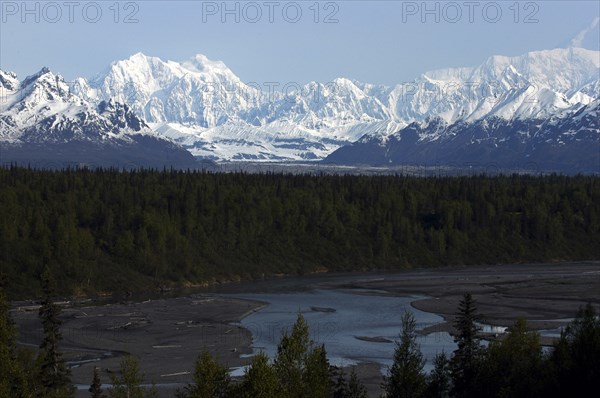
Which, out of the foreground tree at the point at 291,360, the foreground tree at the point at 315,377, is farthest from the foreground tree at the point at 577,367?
the foreground tree at the point at 291,360

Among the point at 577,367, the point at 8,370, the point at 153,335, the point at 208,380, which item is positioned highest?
the point at 577,367

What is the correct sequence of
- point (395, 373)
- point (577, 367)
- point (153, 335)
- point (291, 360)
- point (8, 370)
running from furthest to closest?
point (153, 335) < point (8, 370) < point (395, 373) < point (577, 367) < point (291, 360)

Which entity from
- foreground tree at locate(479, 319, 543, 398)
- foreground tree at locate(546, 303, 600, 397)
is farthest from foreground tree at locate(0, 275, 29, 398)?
foreground tree at locate(546, 303, 600, 397)

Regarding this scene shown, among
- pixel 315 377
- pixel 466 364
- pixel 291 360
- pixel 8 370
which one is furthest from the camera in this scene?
pixel 466 364

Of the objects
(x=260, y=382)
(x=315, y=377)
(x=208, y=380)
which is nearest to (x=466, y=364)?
(x=315, y=377)

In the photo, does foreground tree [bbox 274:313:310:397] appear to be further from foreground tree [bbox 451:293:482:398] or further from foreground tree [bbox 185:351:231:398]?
foreground tree [bbox 451:293:482:398]

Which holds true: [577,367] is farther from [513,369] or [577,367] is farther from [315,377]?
[315,377]

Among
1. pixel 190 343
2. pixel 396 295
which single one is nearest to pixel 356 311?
pixel 396 295
